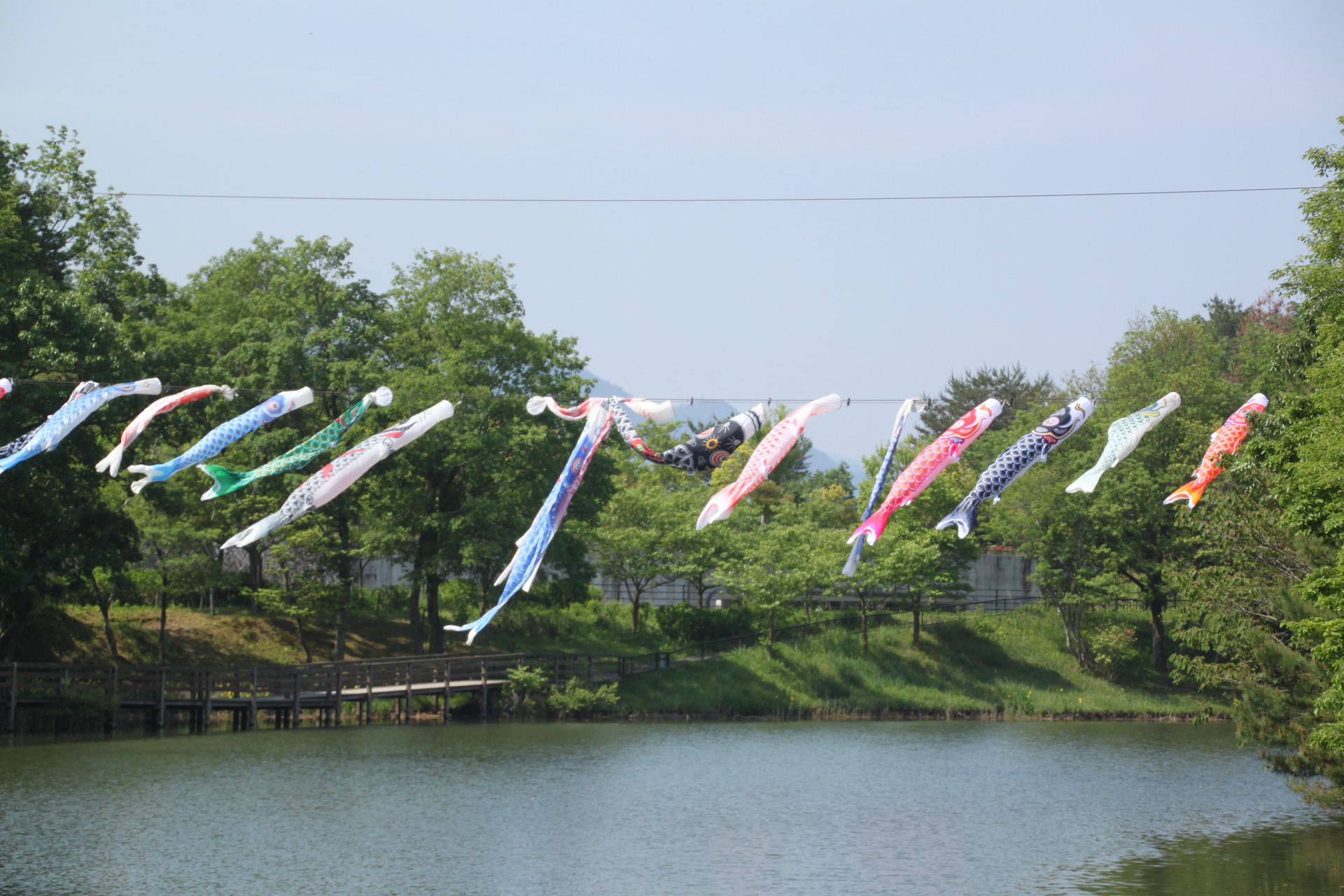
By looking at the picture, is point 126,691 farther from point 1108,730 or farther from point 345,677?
point 1108,730

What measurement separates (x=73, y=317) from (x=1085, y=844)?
2411cm

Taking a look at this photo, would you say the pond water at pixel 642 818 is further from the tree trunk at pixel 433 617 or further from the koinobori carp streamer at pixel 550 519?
the tree trunk at pixel 433 617

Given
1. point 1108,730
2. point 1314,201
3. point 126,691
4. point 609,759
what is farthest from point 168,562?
point 1314,201

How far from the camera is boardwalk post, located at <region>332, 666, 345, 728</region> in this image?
34969mm

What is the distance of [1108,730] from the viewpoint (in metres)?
36.7

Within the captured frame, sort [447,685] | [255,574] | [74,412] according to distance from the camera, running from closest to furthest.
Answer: [74,412] < [447,685] < [255,574]

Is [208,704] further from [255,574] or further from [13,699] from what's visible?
[255,574]

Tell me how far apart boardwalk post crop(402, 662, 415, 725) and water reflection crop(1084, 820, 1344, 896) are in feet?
71.5

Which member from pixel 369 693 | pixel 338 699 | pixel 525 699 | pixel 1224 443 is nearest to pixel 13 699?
pixel 338 699

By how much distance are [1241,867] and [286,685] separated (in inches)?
985

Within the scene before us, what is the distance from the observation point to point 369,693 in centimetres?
3584

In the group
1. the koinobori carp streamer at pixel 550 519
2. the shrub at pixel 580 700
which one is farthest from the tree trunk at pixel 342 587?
the koinobori carp streamer at pixel 550 519

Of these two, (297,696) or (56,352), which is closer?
(56,352)

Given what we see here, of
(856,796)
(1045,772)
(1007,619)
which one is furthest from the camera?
(1007,619)
